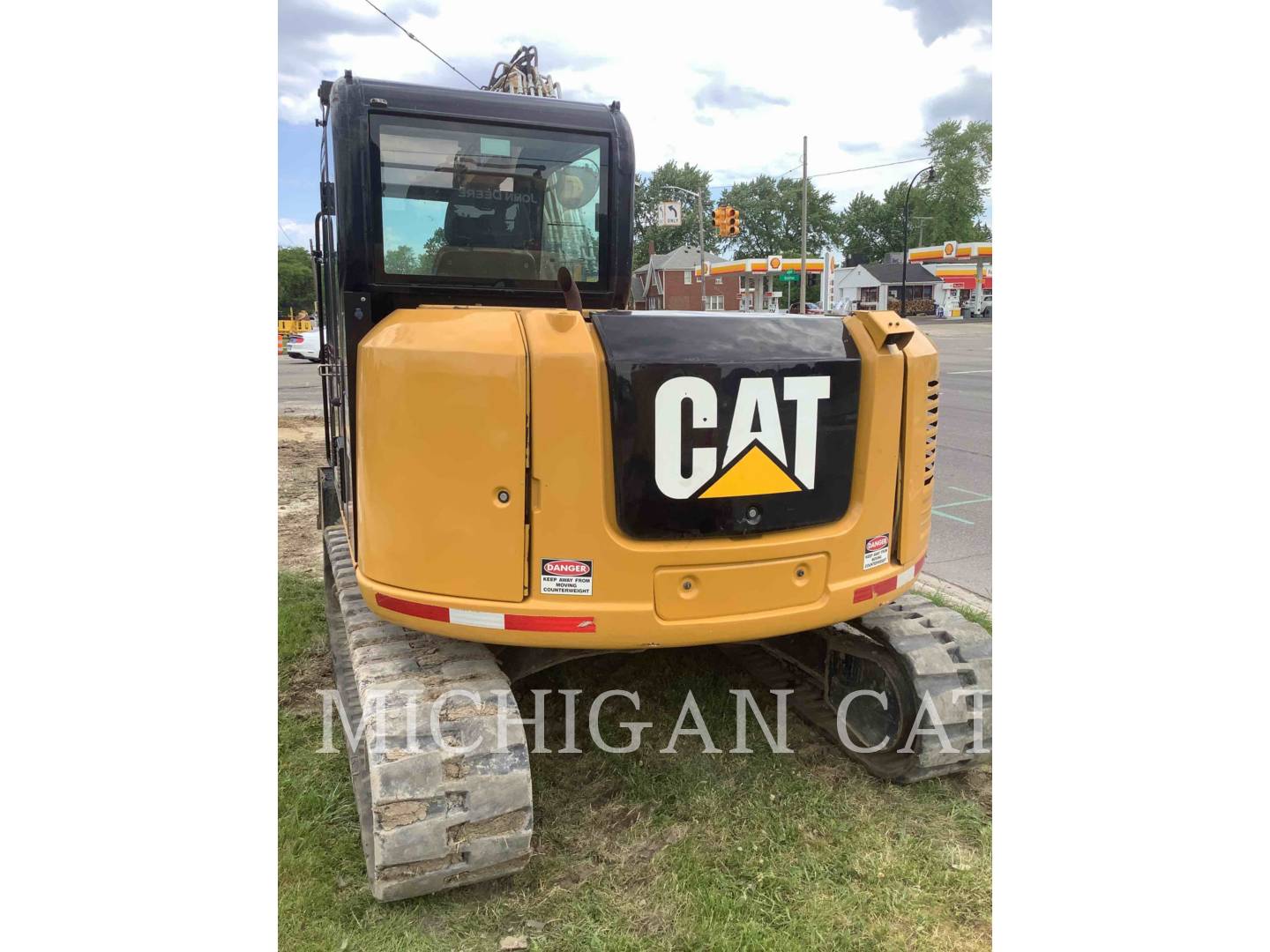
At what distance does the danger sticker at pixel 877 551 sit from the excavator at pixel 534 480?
1 centimetres

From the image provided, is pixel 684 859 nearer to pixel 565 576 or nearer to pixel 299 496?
pixel 565 576

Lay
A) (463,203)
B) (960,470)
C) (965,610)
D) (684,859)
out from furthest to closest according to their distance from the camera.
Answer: (960,470) → (965,610) → (463,203) → (684,859)

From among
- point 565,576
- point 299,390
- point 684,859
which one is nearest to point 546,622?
point 565,576

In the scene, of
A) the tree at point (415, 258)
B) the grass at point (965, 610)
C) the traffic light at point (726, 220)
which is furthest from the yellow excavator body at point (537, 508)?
the traffic light at point (726, 220)

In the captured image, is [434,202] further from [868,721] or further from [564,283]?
[868,721]

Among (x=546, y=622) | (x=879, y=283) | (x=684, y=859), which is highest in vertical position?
(x=879, y=283)

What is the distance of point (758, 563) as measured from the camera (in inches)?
114

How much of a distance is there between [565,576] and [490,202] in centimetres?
162

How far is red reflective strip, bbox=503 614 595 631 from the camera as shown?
9.18 ft

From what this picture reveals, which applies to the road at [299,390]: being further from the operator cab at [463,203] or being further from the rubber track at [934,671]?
the rubber track at [934,671]

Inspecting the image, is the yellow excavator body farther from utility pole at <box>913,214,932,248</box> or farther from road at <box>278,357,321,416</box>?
utility pole at <box>913,214,932,248</box>

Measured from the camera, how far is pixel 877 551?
10.3ft

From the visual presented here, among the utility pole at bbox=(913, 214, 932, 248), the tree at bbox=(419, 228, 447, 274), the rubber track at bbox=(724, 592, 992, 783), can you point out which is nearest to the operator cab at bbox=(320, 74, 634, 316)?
the tree at bbox=(419, 228, 447, 274)

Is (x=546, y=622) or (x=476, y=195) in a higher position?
(x=476, y=195)
